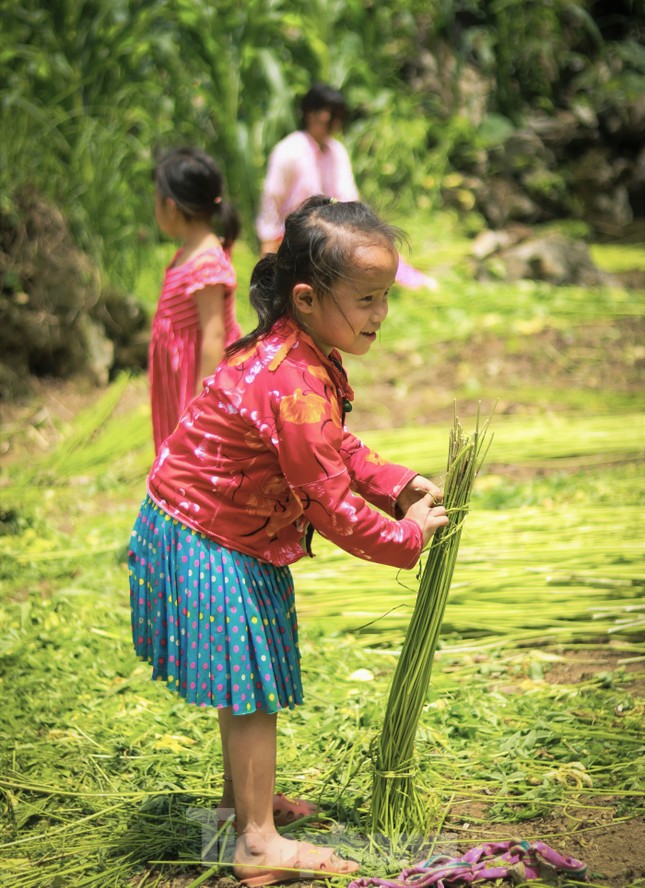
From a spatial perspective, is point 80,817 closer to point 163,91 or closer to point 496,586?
point 496,586

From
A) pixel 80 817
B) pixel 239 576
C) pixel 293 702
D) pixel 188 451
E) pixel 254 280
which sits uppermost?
pixel 254 280

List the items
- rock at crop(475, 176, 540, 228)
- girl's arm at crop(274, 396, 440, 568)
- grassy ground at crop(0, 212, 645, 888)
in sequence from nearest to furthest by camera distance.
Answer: girl's arm at crop(274, 396, 440, 568), grassy ground at crop(0, 212, 645, 888), rock at crop(475, 176, 540, 228)

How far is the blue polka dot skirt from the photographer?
5.49ft

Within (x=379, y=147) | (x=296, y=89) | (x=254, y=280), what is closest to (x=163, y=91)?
(x=296, y=89)

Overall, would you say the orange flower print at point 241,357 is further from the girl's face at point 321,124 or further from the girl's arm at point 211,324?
the girl's face at point 321,124

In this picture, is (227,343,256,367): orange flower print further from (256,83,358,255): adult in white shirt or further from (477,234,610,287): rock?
(477,234,610,287): rock

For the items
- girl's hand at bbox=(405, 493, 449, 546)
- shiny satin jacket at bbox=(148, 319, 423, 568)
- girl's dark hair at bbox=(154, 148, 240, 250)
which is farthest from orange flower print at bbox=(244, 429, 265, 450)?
girl's dark hair at bbox=(154, 148, 240, 250)

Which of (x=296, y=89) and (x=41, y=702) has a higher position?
(x=296, y=89)

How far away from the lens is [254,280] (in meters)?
1.76

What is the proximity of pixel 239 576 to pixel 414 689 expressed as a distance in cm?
39

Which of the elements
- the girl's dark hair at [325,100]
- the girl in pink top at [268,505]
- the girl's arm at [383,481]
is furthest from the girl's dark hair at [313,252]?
the girl's dark hair at [325,100]

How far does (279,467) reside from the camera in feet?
5.57

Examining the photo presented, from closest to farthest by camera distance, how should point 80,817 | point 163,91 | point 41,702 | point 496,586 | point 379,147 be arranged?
1. point 80,817
2. point 41,702
3. point 496,586
4. point 163,91
5. point 379,147

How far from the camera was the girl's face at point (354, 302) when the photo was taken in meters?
1.63
